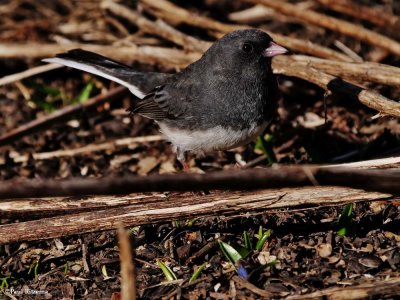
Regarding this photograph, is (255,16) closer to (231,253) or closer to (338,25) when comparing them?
(338,25)

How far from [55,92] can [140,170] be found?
124cm

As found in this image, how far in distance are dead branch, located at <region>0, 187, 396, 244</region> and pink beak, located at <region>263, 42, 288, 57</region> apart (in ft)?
3.34

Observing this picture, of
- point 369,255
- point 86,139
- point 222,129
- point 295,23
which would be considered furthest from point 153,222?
point 295,23

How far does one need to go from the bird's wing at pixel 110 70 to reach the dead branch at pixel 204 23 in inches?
→ 34.0

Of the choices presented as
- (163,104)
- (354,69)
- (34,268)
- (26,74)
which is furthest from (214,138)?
(26,74)

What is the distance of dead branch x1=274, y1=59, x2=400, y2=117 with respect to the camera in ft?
10.8

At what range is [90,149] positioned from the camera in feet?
14.9

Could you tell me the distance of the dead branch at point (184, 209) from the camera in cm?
301

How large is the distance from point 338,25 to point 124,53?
5.73ft

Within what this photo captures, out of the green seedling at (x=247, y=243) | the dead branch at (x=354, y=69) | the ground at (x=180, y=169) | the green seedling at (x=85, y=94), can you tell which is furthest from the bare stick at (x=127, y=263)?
the green seedling at (x=85, y=94)

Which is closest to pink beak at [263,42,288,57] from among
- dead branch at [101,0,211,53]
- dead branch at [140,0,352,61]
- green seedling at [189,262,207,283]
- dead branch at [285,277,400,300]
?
dead branch at [140,0,352,61]

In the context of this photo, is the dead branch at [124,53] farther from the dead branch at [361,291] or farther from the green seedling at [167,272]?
the dead branch at [361,291]

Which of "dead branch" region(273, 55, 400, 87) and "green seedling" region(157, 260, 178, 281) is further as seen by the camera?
"dead branch" region(273, 55, 400, 87)

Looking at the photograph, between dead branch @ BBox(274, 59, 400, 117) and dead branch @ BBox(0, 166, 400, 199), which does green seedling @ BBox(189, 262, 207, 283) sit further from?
dead branch @ BBox(274, 59, 400, 117)
